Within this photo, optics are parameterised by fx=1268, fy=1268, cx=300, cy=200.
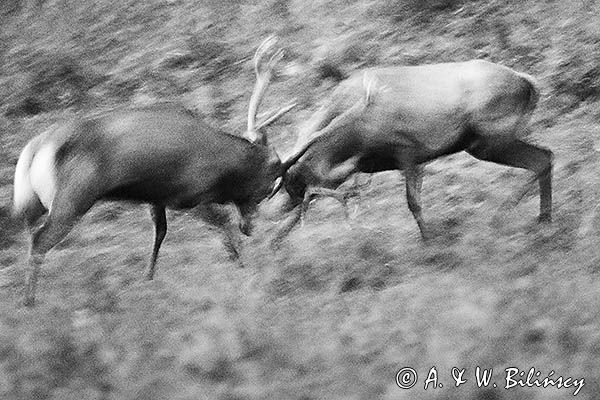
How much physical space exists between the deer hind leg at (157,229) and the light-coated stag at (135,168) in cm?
8

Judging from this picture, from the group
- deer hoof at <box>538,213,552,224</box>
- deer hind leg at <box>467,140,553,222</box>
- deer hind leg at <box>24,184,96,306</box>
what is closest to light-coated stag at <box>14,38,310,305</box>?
deer hind leg at <box>24,184,96,306</box>

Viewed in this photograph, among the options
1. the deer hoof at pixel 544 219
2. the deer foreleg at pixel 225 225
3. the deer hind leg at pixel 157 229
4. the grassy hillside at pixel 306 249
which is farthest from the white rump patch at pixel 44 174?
the deer hoof at pixel 544 219

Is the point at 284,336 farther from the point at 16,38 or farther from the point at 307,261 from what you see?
the point at 16,38

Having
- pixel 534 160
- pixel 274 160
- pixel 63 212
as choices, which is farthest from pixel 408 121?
pixel 63 212

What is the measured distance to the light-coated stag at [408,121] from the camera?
5699 millimetres

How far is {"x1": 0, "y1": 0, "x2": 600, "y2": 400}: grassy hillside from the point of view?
16.1 ft

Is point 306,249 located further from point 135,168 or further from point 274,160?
point 135,168

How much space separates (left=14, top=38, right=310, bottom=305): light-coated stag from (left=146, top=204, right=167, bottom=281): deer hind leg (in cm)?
8

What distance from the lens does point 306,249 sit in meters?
6.38

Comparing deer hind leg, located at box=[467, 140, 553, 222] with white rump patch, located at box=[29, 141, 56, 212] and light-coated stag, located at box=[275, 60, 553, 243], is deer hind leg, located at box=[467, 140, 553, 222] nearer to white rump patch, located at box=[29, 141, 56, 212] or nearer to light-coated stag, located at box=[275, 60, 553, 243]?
light-coated stag, located at box=[275, 60, 553, 243]

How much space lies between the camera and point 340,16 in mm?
9062

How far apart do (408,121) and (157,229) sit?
1.31 m

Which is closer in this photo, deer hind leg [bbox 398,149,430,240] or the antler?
deer hind leg [bbox 398,149,430,240]

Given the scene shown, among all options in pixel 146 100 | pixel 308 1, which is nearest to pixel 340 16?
pixel 308 1
